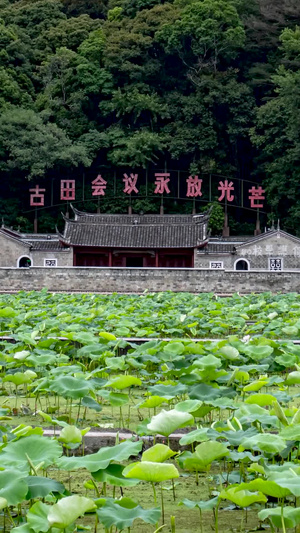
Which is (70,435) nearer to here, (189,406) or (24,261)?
(189,406)

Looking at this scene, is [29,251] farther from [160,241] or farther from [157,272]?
[157,272]

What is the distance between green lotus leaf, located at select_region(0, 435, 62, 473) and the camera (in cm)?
349

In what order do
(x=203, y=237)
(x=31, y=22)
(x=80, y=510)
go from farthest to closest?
1. (x=31, y=22)
2. (x=203, y=237)
3. (x=80, y=510)

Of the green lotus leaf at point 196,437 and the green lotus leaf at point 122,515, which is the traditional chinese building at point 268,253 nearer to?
the green lotus leaf at point 196,437

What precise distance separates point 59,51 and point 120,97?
4335 millimetres

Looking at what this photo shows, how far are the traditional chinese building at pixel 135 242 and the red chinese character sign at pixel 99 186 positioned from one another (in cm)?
371

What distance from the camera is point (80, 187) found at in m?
39.0

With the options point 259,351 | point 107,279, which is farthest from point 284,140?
point 259,351

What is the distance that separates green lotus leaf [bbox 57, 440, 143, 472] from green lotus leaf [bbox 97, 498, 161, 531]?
0.59 feet

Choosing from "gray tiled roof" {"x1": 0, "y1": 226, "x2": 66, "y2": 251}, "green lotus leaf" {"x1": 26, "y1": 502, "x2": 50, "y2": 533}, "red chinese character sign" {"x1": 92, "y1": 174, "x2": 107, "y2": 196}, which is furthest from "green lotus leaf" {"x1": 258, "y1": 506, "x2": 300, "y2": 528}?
"red chinese character sign" {"x1": 92, "y1": 174, "x2": 107, "y2": 196}

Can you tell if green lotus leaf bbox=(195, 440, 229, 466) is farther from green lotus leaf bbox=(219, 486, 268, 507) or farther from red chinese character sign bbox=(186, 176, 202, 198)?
red chinese character sign bbox=(186, 176, 202, 198)

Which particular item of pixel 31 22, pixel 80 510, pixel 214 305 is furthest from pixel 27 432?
pixel 31 22

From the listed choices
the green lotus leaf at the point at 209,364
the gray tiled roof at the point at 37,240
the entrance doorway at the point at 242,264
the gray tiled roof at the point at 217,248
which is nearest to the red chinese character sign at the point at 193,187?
the gray tiled roof at the point at 217,248

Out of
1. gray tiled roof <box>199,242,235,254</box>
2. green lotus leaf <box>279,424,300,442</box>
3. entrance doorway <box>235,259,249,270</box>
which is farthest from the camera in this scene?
gray tiled roof <box>199,242,235,254</box>
